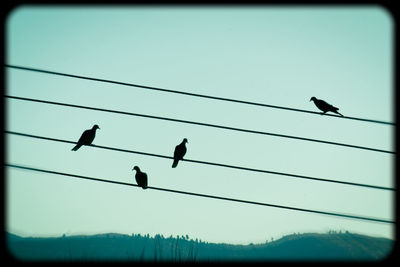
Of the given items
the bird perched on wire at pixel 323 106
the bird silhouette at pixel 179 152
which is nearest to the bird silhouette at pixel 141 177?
the bird silhouette at pixel 179 152

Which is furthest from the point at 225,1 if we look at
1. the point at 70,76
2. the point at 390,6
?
the point at 70,76

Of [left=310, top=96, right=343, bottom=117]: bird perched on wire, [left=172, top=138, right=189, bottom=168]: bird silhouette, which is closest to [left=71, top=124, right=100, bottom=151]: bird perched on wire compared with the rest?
[left=172, top=138, right=189, bottom=168]: bird silhouette

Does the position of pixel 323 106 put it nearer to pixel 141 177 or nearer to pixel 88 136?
pixel 141 177

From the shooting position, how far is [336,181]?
491cm

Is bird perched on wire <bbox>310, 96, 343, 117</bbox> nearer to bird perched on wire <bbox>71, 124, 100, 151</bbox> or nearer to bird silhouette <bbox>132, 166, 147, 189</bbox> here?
bird silhouette <bbox>132, 166, 147, 189</bbox>

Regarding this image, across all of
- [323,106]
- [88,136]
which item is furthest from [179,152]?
[323,106]

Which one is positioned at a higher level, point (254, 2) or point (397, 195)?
point (254, 2)

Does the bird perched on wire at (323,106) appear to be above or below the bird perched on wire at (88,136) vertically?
above

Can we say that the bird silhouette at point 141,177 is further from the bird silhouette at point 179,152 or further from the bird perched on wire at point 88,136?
the bird perched on wire at point 88,136

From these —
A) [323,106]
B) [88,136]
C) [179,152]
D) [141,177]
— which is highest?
[323,106]
